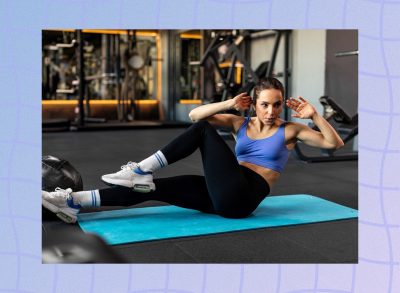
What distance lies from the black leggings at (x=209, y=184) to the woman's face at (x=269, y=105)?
0.22 metres

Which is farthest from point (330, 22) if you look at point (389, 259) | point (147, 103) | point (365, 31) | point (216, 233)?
point (147, 103)

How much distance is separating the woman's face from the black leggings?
0.72 ft

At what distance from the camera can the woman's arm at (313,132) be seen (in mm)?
1942

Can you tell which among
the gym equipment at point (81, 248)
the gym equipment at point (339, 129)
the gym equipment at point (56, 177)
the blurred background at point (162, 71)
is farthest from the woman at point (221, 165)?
the blurred background at point (162, 71)

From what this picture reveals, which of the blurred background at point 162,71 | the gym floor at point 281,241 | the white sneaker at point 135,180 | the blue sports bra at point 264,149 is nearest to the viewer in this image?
the gym floor at point 281,241

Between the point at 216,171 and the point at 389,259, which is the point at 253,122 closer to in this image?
the point at 216,171

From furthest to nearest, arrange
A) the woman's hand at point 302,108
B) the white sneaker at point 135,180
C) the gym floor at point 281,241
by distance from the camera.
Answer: the white sneaker at point 135,180, the woman's hand at point 302,108, the gym floor at point 281,241

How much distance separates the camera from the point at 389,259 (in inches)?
56.8

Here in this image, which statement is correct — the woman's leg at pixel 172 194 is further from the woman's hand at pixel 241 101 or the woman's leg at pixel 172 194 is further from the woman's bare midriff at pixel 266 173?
the woman's hand at pixel 241 101

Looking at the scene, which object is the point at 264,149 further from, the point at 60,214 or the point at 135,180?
the point at 60,214

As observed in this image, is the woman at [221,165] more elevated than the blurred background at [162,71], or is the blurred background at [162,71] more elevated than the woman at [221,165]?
the blurred background at [162,71]

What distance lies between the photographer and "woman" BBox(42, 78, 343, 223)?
215 centimetres

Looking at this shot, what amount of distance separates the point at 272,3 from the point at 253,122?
3.30 feet

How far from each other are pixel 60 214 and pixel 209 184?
68 cm
